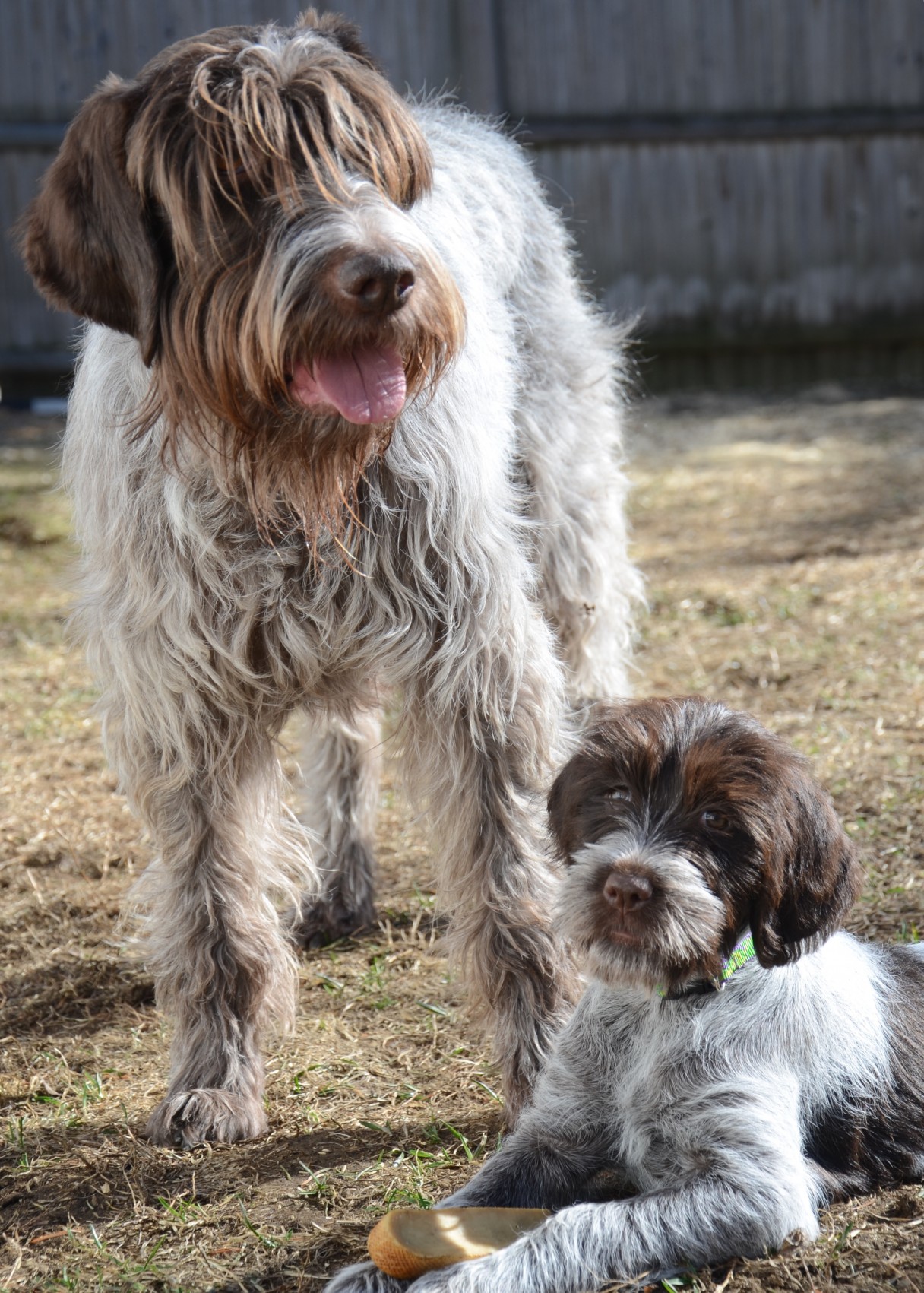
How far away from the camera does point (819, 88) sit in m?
12.2

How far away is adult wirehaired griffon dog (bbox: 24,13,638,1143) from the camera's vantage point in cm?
266

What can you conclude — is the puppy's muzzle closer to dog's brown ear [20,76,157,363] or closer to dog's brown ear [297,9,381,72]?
dog's brown ear [20,76,157,363]

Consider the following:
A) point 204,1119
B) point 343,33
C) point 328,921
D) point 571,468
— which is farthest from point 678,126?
point 204,1119

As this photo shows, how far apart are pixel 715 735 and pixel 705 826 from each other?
0.18 meters

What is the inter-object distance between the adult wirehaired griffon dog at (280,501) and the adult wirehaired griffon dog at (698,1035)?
45 cm

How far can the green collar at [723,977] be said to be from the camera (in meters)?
2.58

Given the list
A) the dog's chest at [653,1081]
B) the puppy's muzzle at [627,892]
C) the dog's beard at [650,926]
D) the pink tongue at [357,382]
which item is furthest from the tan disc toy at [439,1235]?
the pink tongue at [357,382]

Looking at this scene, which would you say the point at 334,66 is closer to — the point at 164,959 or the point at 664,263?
the point at 164,959

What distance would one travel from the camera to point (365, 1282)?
2396 millimetres

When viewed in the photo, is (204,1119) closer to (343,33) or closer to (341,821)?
(341,821)

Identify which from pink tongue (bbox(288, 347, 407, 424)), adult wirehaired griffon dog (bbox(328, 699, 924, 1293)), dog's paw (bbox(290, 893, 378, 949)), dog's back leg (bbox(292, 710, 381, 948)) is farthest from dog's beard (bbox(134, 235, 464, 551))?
dog's paw (bbox(290, 893, 378, 949))

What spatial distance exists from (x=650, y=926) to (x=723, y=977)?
27 centimetres

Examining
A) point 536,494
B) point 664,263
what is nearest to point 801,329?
point 664,263

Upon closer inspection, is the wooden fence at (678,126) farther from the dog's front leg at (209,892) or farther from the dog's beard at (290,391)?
the dog's beard at (290,391)
